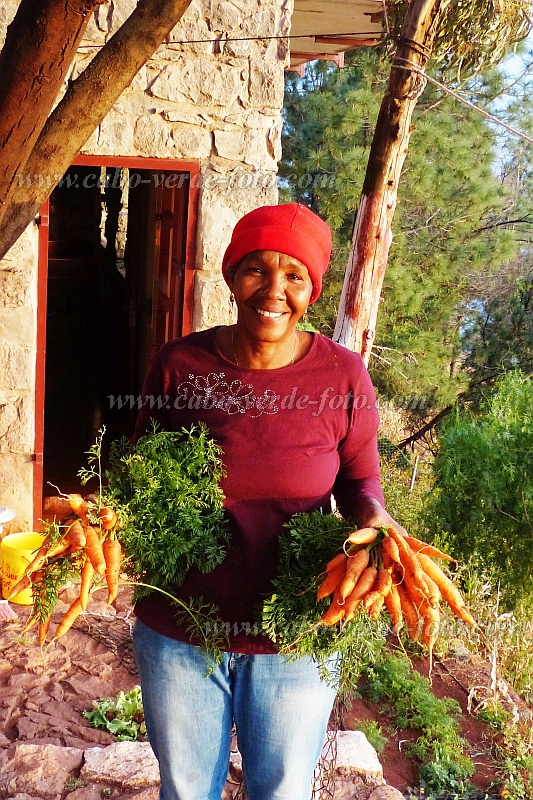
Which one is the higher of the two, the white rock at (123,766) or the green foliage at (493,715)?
the white rock at (123,766)

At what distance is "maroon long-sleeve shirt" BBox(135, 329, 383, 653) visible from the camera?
1.84 metres

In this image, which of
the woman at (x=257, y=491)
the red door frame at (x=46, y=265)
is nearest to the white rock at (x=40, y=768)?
the woman at (x=257, y=491)

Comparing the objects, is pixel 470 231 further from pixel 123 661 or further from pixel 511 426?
pixel 123 661

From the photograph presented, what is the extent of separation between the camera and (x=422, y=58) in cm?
375

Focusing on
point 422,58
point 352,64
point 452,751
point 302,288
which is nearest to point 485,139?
point 352,64

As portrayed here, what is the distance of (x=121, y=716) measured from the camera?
3490mm

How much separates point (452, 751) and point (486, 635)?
1.32 metres

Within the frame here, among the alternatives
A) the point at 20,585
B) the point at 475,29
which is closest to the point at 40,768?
the point at 20,585

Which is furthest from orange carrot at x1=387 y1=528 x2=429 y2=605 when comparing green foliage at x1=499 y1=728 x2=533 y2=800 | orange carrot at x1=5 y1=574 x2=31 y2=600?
green foliage at x1=499 y1=728 x2=533 y2=800

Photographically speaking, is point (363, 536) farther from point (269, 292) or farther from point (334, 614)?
point (269, 292)

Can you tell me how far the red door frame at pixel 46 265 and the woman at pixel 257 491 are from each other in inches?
104

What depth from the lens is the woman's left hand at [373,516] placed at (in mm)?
1771

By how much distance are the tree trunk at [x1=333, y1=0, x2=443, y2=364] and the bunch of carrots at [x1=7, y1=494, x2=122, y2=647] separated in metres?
2.37

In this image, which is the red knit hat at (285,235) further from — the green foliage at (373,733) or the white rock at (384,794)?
the green foliage at (373,733)
